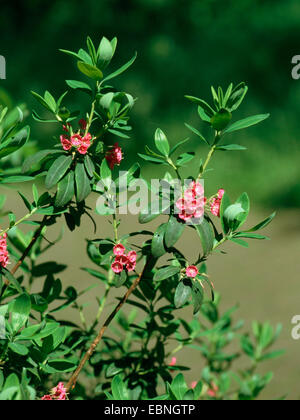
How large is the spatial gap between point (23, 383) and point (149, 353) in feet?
1.49

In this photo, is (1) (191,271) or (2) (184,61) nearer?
(1) (191,271)

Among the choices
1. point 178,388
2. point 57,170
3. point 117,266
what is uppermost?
point 57,170

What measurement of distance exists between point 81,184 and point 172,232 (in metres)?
0.18

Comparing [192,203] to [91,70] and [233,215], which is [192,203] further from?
[91,70]

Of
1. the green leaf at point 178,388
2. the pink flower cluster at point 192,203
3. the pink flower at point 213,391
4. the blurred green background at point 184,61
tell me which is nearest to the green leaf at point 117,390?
the green leaf at point 178,388

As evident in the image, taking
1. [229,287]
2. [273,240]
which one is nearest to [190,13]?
[273,240]

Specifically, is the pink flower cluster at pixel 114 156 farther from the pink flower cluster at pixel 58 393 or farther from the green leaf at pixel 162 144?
the pink flower cluster at pixel 58 393

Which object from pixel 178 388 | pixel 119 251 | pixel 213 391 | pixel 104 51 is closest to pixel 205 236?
pixel 119 251

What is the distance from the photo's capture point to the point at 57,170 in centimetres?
112

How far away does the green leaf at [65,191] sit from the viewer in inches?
44.1

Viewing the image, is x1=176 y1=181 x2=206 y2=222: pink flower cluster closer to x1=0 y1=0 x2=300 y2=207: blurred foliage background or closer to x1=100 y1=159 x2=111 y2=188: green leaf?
x1=100 y1=159 x2=111 y2=188: green leaf
